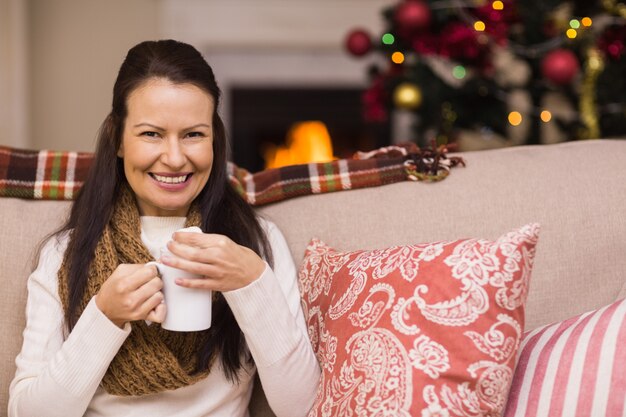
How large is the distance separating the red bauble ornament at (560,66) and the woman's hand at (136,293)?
171cm

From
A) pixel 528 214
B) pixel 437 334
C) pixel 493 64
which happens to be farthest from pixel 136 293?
pixel 493 64

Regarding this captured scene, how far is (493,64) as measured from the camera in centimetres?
263

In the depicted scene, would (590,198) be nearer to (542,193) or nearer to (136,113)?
(542,193)

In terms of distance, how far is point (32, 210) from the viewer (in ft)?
4.44

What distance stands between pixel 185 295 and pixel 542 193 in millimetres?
708

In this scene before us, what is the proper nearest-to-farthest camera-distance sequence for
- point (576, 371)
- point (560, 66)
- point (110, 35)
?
point (576, 371) → point (560, 66) → point (110, 35)

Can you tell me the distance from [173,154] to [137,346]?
0.31 meters

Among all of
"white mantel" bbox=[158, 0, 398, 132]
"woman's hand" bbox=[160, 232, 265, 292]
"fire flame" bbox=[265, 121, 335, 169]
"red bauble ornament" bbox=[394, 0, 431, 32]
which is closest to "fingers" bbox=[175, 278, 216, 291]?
"woman's hand" bbox=[160, 232, 265, 292]

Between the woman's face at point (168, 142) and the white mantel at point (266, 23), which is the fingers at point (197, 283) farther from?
the white mantel at point (266, 23)

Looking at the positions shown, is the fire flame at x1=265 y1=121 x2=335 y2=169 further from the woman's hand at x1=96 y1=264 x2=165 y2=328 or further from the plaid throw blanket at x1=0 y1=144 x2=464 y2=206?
the woman's hand at x1=96 y1=264 x2=165 y2=328

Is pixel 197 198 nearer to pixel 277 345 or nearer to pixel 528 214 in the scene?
pixel 277 345

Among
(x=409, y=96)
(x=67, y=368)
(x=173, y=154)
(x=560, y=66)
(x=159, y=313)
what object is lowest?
(x=67, y=368)

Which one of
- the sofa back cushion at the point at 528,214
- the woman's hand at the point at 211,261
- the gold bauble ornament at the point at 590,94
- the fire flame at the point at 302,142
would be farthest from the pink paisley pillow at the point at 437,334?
the fire flame at the point at 302,142

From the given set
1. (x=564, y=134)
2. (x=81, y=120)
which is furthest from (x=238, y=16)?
(x=564, y=134)
